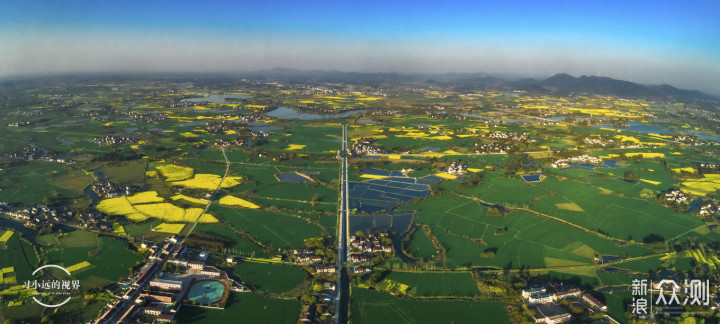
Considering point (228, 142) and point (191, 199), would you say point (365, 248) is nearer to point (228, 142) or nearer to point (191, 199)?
→ point (191, 199)

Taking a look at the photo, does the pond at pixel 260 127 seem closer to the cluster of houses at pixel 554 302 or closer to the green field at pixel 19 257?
the green field at pixel 19 257

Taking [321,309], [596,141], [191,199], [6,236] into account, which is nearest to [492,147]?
[596,141]

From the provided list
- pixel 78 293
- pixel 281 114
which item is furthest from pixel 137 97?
pixel 78 293

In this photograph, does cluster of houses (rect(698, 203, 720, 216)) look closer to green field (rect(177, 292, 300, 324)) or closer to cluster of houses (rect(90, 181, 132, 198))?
green field (rect(177, 292, 300, 324))

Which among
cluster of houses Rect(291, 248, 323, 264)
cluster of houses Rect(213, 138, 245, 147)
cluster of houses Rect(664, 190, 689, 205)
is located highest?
cluster of houses Rect(213, 138, 245, 147)

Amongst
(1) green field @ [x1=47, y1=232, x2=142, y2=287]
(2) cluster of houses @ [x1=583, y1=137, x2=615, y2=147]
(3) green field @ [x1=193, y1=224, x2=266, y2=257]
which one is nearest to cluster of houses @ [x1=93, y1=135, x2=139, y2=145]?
(1) green field @ [x1=47, y1=232, x2=142, y2=287]

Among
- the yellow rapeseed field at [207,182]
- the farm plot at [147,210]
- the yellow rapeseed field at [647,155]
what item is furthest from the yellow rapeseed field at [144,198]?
the yellow rapeseed field at [647,155]

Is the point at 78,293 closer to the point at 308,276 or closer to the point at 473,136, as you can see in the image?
the point at 308,276

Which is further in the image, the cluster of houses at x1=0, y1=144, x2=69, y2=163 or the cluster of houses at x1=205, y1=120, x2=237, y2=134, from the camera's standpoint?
the cluster of houses at x1=205, y1=120, x2=237, y2=134

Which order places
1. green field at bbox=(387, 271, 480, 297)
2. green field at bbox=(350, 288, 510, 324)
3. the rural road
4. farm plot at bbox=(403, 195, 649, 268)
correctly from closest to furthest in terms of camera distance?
green field at bbox=(350, 288, 510, 324) < the rural road < green field at bbox=(387, 271, 480, 297) < farm plot at bbox=(403, 195, 649, 268)
